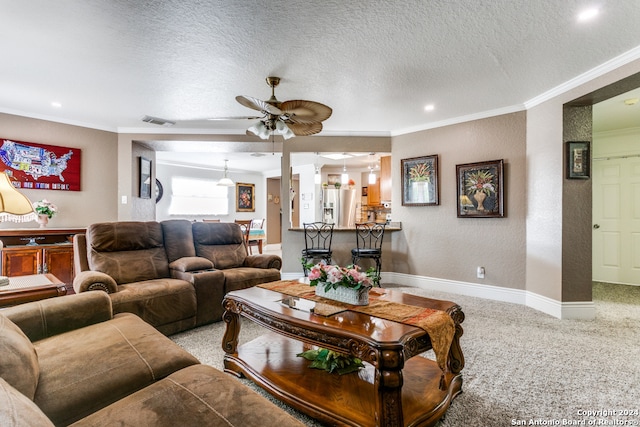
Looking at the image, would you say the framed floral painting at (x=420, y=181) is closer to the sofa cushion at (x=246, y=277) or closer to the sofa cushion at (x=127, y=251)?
the sofa cushion at (x=246, y=277)

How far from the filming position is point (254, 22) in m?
2.15

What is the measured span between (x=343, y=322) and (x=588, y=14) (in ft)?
8.55

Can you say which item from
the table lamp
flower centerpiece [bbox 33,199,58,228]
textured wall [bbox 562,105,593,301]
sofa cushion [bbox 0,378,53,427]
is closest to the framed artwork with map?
flower centerpiece [bbox 33,199,58,228]

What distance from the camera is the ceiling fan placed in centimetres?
262

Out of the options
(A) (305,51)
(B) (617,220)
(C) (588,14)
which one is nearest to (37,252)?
(A) (305,51)

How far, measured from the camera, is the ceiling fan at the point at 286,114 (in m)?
2.62

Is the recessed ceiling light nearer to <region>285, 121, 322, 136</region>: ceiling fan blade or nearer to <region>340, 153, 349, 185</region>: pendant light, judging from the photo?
<region>285, 121, 322, 136</region>: ceiling fan blade

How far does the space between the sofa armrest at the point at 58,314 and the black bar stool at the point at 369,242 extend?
127 inches

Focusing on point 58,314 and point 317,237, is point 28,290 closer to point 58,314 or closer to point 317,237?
point 58,314

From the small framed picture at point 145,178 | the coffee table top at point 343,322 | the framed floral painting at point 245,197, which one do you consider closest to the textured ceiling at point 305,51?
the small framed picture at point 145,178

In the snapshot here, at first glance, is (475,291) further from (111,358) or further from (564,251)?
(111,358)

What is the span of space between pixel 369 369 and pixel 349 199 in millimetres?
6742

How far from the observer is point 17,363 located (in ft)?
3.38

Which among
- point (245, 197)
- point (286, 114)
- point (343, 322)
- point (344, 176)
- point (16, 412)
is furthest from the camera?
point (245, 197)
